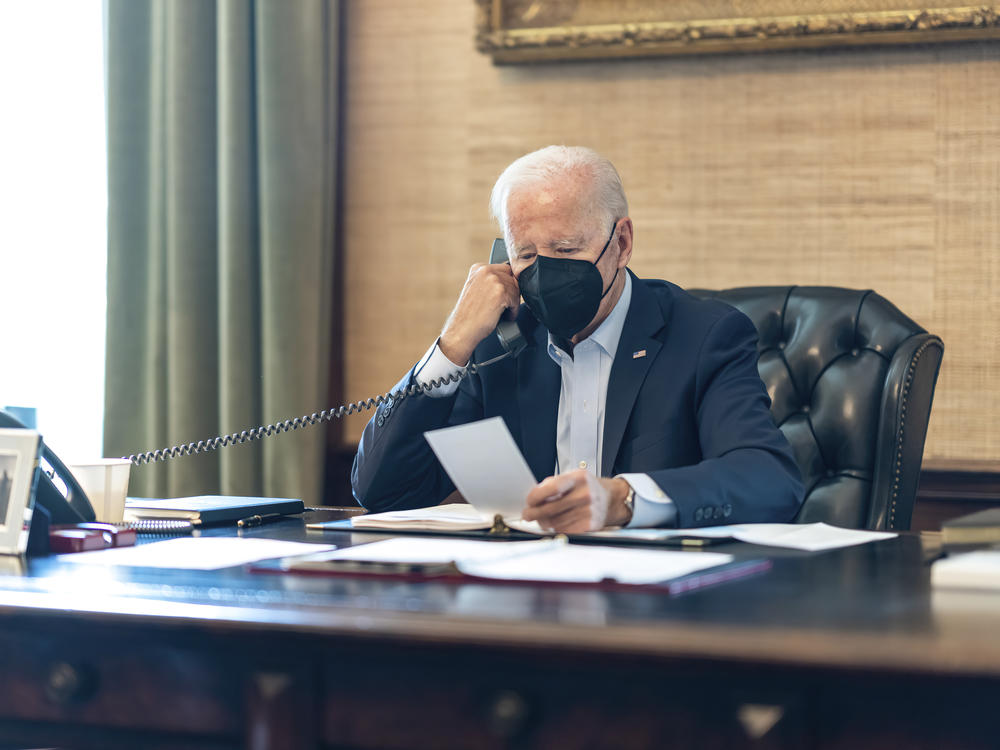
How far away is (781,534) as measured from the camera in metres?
1.76

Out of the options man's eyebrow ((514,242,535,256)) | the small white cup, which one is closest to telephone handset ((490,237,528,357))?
man's eyebrow ((514,242,535,256))

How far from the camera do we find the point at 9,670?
126cm

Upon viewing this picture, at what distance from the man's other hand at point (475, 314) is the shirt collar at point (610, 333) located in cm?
14

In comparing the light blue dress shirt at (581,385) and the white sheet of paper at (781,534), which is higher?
the light blue dress shirt at (581,385)

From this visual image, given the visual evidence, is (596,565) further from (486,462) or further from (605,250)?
(605,250)

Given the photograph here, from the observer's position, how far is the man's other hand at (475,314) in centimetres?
235

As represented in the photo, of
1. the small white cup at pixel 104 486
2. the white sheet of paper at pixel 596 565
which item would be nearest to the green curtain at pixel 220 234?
the small white cup at pixel 104 486

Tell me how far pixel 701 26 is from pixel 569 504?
1941 millimetres

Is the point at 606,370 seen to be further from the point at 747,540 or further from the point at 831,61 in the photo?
the point at 831,61

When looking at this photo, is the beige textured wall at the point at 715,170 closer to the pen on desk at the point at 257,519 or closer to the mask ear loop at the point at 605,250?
the mask ear loop at the point at 605,250

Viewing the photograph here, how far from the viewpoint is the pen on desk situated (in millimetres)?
1977

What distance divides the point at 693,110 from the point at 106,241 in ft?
6.14

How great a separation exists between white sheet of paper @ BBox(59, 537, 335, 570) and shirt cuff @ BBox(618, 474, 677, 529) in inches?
18.8

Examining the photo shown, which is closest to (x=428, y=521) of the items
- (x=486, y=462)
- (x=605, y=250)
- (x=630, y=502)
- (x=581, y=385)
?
(x=486, y=462)
